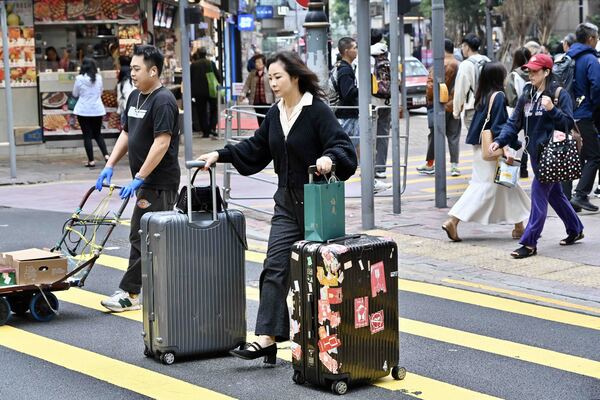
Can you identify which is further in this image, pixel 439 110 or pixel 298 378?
pixel 439 110

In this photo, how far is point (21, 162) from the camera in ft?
66.3

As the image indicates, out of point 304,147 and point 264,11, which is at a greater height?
point 264,11

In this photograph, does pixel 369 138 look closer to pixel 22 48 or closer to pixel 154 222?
pixel 154 222

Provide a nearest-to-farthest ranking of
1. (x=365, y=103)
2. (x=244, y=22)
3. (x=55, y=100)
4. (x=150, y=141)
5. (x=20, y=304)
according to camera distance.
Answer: (x=150, y=141) → (x=20, y=304) → (x=365, y=103) → (x=55, y=100) → (x=244, y=22)

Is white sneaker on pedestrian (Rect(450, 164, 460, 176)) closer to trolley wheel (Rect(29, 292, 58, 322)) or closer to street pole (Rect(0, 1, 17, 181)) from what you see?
street pole (Rect(0, 1, 17, 181))

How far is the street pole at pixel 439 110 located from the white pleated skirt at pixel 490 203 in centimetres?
218

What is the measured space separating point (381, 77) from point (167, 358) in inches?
380

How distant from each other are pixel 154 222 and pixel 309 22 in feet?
25.7

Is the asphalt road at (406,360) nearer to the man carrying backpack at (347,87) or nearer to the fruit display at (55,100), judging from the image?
the man carrying backpack at (347,87)

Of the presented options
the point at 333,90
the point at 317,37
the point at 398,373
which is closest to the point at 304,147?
the point at 398,373

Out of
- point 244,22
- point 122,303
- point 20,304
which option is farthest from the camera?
point 244,22

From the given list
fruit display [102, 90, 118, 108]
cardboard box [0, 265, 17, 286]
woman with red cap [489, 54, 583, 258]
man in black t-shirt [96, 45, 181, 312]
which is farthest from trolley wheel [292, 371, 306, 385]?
fruit display [102, 90, 118, 108]

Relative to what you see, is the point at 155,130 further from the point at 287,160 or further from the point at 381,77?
the point at 381,77

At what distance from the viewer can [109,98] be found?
22.0 metres
